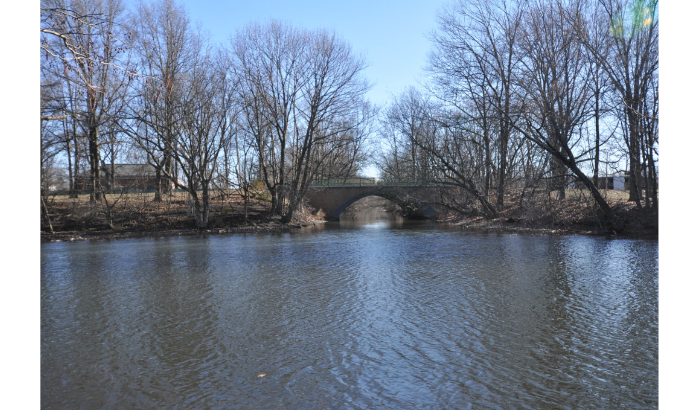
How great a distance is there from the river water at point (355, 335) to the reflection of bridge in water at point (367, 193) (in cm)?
2143

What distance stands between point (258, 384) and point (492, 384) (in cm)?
255

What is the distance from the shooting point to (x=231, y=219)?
29.1m

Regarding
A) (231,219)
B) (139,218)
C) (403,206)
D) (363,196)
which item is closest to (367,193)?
(363,196)

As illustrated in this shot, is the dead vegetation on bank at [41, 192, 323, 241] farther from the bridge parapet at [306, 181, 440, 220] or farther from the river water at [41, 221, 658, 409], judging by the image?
the river water at [41, 221, 658, 409]

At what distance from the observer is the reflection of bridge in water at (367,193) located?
116 feet

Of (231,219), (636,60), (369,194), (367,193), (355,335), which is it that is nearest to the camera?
(355,335)

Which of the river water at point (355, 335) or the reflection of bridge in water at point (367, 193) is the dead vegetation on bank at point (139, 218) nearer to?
the reflection of bridge in water at point (367, 193)

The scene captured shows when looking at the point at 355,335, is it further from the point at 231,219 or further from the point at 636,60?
the point at 231,219

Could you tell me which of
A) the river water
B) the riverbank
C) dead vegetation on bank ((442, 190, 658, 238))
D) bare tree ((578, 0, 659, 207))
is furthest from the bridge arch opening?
the river water

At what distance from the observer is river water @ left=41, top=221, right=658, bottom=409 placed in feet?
17.0

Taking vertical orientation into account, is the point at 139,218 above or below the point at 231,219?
above

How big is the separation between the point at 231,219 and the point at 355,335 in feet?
75.7

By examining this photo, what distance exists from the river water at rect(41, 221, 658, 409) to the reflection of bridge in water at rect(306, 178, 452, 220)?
21.4 m

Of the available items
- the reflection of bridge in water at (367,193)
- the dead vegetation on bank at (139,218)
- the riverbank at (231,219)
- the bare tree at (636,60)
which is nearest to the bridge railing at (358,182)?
the reflection of bridge in water at (367,193)
